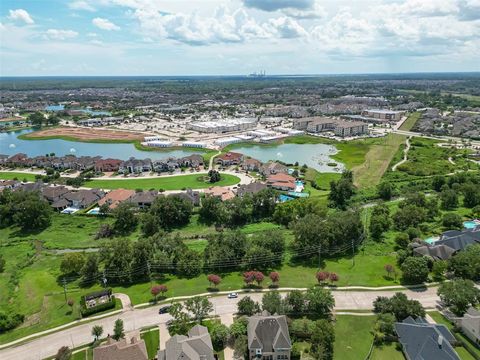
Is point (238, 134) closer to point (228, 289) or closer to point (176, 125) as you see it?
point (176, 125)

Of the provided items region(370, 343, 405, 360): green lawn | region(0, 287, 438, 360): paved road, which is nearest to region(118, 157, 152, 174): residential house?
region(0, 287, 438, 360): paved road

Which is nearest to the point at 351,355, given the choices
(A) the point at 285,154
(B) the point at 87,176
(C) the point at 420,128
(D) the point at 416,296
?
(D) the point at 416,296

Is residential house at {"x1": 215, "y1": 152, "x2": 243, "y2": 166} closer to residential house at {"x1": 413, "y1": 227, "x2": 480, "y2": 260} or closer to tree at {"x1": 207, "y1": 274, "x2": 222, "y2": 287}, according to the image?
residential house at {"x1": 413, "y1": 227, "x2": 480, "y2": 260}

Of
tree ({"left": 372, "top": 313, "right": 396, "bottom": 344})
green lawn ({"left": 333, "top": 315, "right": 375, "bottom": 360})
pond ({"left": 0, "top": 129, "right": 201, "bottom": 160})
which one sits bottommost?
pond ({"left": 0, "top": 129, "right": 201, "bottom": 160})

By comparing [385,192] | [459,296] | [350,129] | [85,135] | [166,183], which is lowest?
[166,183]

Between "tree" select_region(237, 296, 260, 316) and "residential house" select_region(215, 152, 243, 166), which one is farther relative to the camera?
"residential house" select_region(215, 152, 243, 166)

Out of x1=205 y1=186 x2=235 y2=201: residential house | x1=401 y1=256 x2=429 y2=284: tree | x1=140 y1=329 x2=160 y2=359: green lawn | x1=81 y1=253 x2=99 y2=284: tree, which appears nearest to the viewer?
x1=140 y1=329 x2=160 y2=359: green lawn

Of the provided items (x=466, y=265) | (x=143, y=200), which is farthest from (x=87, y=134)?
(x=466, y=265)

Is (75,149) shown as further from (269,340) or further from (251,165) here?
(269,340)
